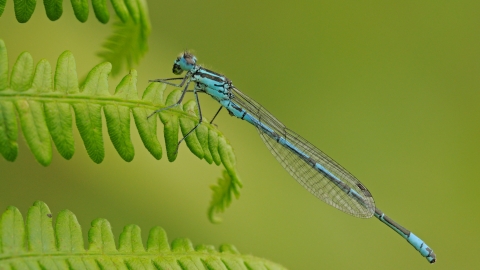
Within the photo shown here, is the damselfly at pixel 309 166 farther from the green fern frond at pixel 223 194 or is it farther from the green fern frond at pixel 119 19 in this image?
the green fern frond at pixel 223 194

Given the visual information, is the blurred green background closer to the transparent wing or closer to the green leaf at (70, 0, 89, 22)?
the transparent wing

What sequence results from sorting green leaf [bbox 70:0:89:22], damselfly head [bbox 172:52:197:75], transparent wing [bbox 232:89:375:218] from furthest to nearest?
1. transparent wing [bbox 232:89:375:218]
2. damselfly head [bbox 172:52:197:75]
3. green leaf [bbox 70:0:89:22]

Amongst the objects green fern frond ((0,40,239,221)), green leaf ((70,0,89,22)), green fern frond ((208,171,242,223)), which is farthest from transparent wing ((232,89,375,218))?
green leaf ((70,0,89,22))

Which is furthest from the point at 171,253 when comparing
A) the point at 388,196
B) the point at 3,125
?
the point at 388,196

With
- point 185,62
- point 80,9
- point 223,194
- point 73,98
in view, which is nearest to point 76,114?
point 73,98

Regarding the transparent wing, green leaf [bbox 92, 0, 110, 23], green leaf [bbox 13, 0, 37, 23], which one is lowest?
A: green leaf [bbox 13, 0, 37, 23]

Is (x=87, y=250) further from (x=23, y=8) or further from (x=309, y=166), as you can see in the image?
(x=309, y=166)
